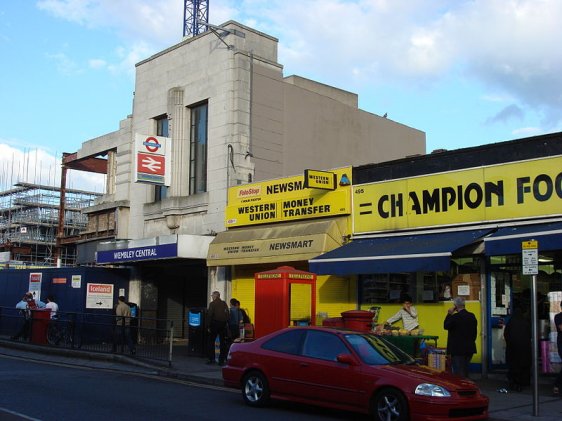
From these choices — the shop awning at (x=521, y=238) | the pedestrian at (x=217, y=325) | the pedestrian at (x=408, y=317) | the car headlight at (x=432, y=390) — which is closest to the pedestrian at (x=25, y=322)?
the pedestrian at (x=217, y=325)

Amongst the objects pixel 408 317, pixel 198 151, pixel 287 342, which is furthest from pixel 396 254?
pixel 198 151

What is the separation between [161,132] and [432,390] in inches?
708

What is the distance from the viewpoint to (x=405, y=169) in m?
17.0

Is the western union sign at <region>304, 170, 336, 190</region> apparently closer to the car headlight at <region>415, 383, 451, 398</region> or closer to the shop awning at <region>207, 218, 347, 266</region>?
the shop awning at <region>207, 218, 347, 266</region>

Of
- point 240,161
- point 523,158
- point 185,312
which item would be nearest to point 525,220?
point 523,158

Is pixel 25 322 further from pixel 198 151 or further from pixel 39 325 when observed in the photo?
pixel 198 151

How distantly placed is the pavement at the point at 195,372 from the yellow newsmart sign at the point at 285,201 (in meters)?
4.51

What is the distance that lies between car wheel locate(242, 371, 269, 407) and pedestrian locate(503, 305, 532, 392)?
5.08 m

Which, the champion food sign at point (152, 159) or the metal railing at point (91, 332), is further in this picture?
the champion food sign at point (152, 159)

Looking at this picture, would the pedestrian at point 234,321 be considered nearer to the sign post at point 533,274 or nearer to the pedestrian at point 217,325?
the pedestrian at point 217,325

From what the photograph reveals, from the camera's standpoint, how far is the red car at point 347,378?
921cm

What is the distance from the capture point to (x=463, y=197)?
15.5m

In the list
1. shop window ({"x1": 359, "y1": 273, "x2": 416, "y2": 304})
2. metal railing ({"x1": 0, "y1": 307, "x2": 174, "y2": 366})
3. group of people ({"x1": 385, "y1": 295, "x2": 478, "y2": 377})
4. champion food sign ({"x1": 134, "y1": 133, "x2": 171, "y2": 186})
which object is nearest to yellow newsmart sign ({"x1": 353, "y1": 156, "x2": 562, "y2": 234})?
shop window ({"x1": 359, "y1": 273, "x2": 416, "y2": 304})

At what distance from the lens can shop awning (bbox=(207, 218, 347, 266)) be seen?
17.7 metres
